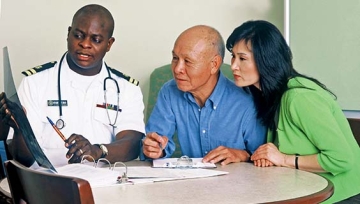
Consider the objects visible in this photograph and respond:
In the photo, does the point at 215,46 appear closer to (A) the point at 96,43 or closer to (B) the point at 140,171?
(A) the point at 96,43

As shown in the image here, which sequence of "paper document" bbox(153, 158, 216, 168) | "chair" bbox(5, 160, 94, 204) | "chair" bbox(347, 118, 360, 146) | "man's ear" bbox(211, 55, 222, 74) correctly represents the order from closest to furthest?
"chair" bbox(5, 160, 94, 204) → "paper document" bbox(153, 158, 216, 168) → "man's ear" bbox(211, 55, 222, 74) → "chair" bbox(347, 118, 360, 146)

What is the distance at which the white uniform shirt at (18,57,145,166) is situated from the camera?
2264mm

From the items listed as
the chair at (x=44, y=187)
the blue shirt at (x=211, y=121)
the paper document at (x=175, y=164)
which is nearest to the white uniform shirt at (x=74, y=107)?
the blue shirt at (x=211, y=121)

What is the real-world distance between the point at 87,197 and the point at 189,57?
1207 millimetres

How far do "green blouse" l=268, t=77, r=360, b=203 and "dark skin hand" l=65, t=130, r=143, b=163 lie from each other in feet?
1.88

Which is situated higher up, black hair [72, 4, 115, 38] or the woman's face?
black hair [72, 4, 115, 38]

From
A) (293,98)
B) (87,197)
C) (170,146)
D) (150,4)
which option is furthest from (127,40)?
(87,197)

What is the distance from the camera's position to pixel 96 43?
2312 mm

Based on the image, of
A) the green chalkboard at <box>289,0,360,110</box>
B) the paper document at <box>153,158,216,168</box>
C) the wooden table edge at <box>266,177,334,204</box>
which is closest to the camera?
the wooden table edge at <box>266,177,334,204</box>

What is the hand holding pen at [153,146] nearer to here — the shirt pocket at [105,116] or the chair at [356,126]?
the shirt pocket at [105,116]

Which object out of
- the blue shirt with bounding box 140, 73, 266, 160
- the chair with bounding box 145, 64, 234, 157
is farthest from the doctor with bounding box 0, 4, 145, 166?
the chair with bounding box 145, 64, 234, 157

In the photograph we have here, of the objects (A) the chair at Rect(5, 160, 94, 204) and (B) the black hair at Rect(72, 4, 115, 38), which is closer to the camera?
(A) the chair at Rect(5, 160, 94, 204)

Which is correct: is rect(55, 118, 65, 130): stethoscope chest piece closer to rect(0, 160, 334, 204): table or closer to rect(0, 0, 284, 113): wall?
rect(0, 160, 334, 204): table

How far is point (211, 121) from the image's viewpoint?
88.4 inches
